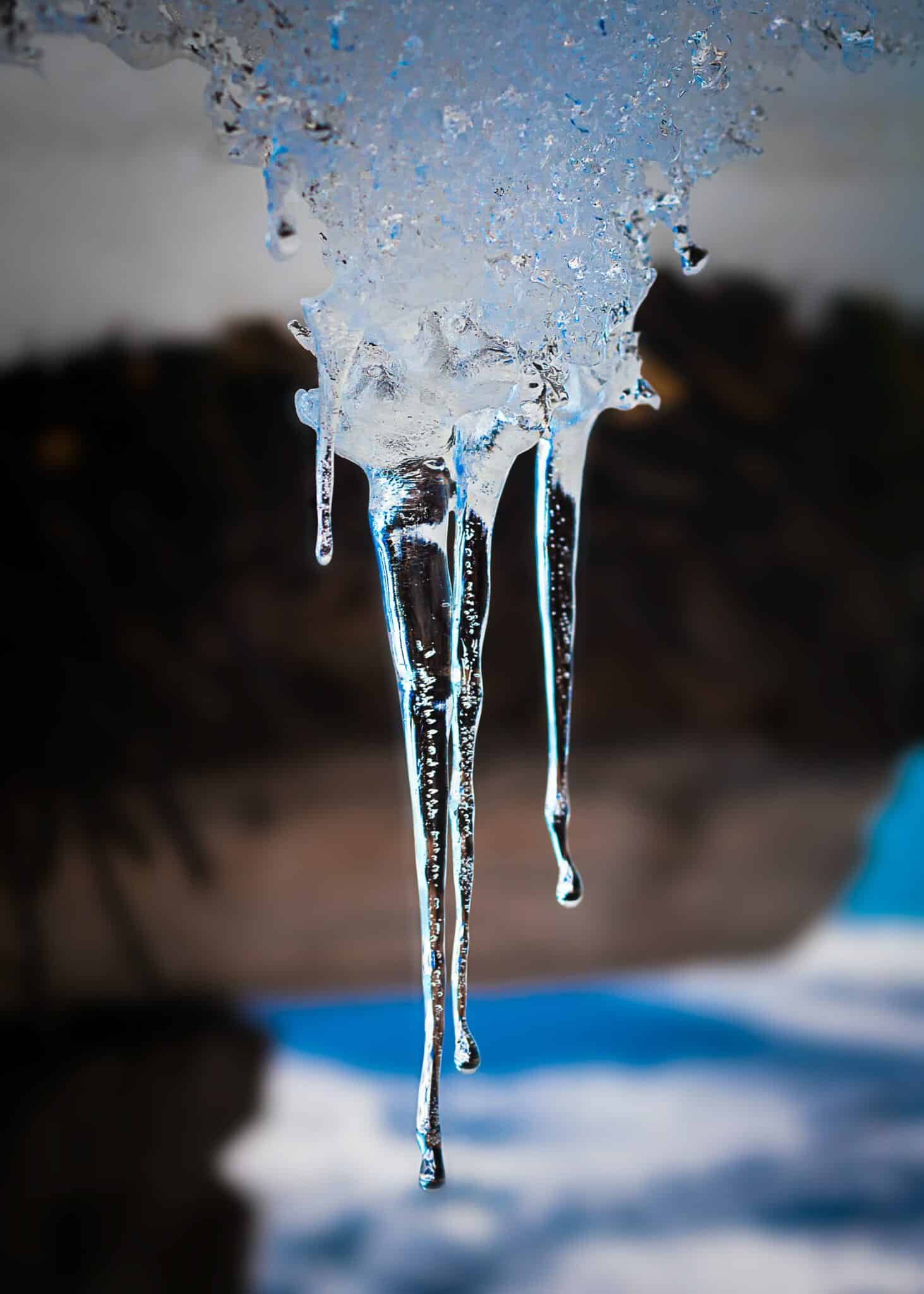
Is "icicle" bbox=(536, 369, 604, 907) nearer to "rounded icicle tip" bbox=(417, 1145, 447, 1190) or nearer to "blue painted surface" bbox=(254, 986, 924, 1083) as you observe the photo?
"rounded icicle tip" bbox=(417, 1145, 447, 1190)

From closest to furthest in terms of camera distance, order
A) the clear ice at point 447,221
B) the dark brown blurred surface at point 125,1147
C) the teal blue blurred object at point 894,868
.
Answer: the clear ice at point 447,221
the dark brown blurred surface at point 125,1147
the teal blue blurred object at point 894,868

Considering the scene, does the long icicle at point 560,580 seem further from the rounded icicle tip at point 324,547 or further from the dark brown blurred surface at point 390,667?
the dark brown blurred surface at point 390,667

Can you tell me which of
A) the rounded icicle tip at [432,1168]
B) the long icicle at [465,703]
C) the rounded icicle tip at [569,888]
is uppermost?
the long icicle at [465,703]

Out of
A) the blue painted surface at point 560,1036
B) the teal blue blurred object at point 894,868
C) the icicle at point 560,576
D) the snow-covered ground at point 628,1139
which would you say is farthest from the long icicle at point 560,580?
the teal blue blurred object at point 894,868

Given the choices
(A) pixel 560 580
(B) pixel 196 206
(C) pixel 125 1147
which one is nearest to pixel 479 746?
(C) pixel 125 1147

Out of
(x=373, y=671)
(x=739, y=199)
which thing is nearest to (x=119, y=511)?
(x=373, y=671)

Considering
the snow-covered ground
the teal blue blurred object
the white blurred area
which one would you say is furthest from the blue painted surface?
the white blurred area
